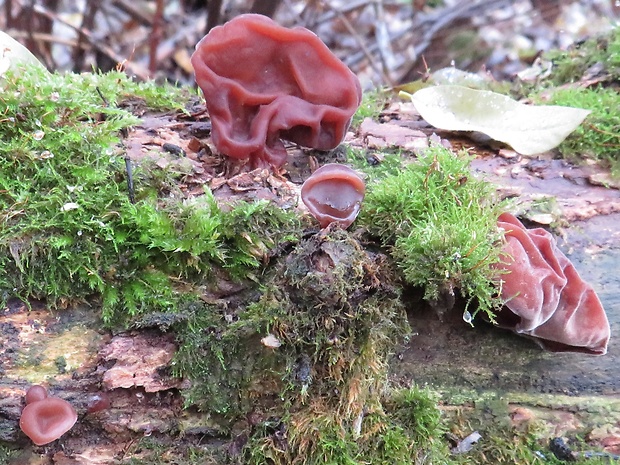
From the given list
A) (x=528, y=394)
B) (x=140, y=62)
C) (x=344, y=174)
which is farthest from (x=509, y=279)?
(x=140, y=62)

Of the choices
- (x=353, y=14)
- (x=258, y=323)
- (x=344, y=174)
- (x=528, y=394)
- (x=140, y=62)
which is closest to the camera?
(x=258, y=323)

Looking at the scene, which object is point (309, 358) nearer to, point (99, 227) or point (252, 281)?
point (252, 281)

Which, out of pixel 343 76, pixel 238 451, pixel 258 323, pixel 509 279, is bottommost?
pixel 238 451

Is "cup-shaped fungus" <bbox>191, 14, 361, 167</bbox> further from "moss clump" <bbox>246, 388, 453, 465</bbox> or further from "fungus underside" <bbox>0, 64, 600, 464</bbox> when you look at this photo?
"moss clump" <bbox>246, 388, 453, 465</bbox>

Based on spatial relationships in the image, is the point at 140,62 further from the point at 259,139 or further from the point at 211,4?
the point at 259,139

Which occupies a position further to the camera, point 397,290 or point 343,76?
point 343,76

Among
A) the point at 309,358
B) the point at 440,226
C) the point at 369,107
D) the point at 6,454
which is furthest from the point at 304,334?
the point at 369,107
